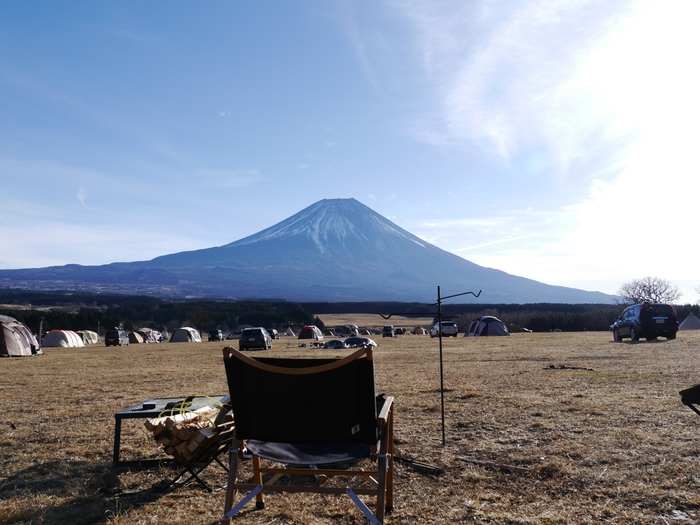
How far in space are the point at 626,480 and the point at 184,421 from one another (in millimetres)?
3484

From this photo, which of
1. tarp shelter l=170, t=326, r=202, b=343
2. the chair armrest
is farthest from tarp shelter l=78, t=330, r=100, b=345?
the chair armrest

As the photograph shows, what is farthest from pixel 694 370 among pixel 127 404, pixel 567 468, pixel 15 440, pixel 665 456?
pixel 15 440

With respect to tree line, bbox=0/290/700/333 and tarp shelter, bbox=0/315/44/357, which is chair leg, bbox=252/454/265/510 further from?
tree line, bbox=0/290/700/333

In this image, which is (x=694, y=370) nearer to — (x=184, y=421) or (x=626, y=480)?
(x=626, y=480)

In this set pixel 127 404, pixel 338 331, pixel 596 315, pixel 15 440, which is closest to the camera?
pixel 15 440

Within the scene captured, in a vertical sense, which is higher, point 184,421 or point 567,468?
point 184,421

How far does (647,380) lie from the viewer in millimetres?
8938

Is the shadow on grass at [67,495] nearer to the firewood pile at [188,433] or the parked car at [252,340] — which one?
the firewood pile at [188,433]

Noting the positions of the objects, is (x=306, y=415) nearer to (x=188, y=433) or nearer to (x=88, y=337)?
(x=188, y=433)

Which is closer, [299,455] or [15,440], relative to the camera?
[299,455]

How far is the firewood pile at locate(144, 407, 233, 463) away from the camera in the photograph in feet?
13.4

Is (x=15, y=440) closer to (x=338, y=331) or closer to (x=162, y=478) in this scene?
(x=162, y=478)

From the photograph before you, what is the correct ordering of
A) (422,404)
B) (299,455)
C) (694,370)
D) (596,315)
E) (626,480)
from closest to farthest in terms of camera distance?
(299,455), (626,480), (422,404), (694,370), (596,315)

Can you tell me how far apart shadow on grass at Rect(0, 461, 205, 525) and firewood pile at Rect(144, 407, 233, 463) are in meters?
0.34
